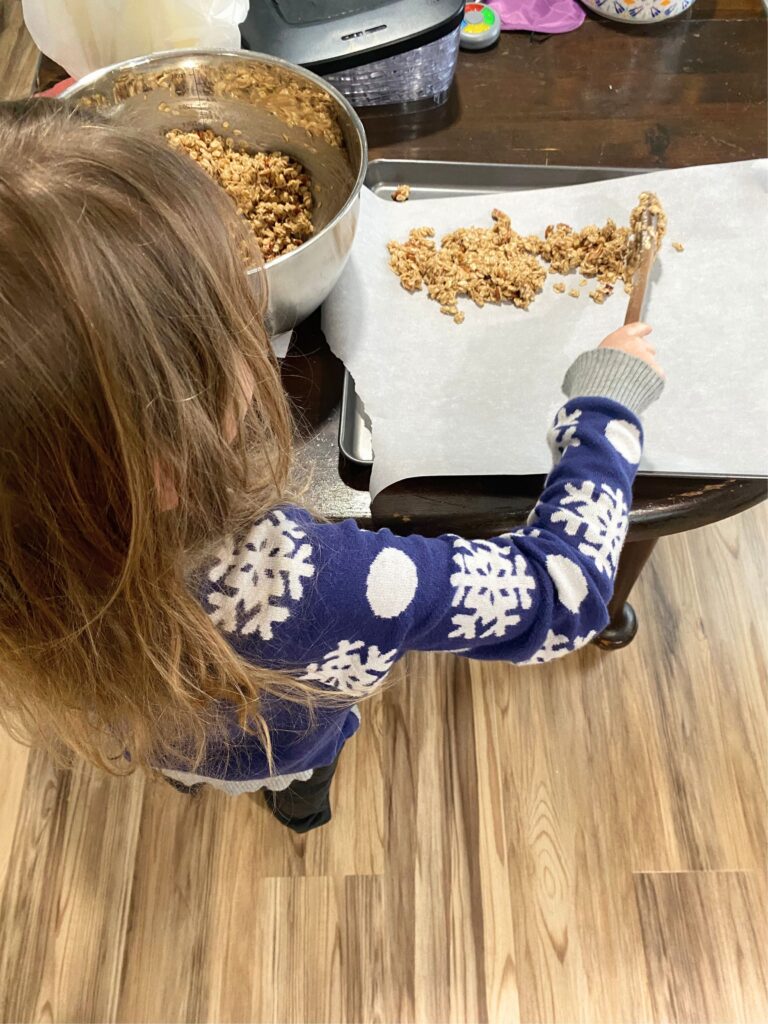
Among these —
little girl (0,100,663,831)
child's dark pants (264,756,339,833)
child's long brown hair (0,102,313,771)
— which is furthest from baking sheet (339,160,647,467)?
child's dark pants (264,756,339,833)

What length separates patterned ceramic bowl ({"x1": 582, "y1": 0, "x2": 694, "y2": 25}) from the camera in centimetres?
84

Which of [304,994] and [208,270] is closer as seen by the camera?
[208,270]

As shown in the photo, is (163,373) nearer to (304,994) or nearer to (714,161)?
(714,161)

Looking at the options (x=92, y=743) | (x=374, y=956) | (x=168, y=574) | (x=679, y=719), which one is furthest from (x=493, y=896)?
(x=168, y=574)

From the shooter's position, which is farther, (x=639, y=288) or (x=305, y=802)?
(x=305, y=802)

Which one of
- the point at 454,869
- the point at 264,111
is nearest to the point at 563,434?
the point at 264,111

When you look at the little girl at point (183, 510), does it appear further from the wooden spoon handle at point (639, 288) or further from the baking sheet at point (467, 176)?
the baking sheet at point (467, 176)

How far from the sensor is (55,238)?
34 centimetres

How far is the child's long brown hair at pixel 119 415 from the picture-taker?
0.34 m

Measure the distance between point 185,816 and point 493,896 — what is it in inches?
15.3

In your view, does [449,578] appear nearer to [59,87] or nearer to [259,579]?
[259,579]

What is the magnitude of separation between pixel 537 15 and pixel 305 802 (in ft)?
2.87

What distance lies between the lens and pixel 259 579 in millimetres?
457

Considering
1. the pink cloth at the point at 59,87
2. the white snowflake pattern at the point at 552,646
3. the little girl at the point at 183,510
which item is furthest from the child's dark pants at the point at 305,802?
the pink cloth at the point at 59,87
